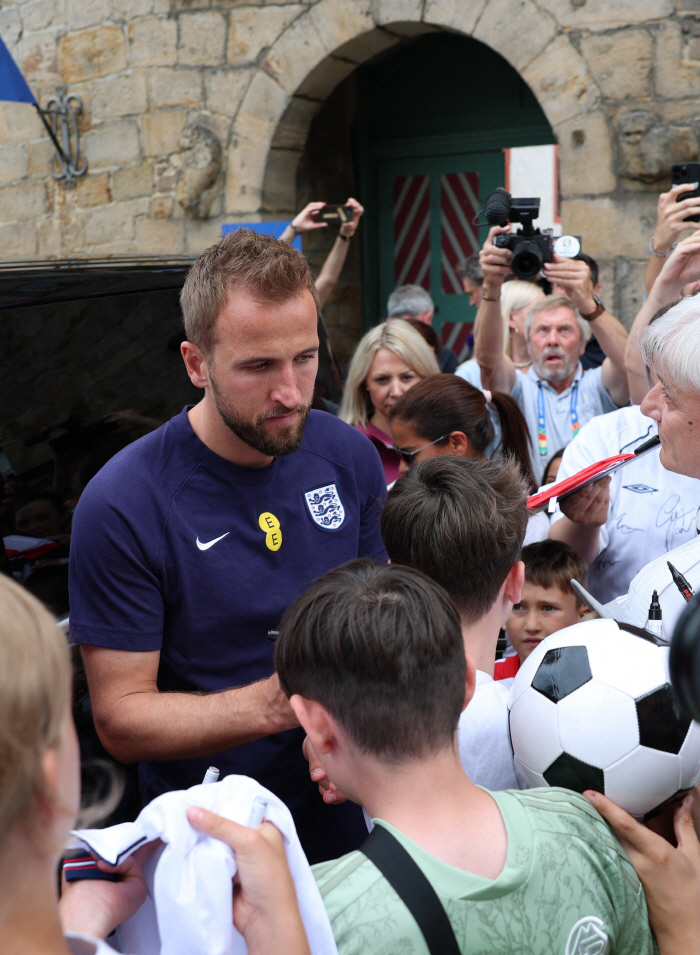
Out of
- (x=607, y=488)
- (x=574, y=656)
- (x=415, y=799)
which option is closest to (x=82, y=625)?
(x=415, y=799)

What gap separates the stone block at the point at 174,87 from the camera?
6859mm

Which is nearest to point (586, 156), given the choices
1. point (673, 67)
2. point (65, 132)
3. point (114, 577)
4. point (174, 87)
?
point (673, 67)

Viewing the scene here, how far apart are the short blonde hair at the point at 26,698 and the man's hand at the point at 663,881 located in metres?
0.83

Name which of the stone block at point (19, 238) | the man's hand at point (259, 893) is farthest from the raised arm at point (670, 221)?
the stone block at point (19, 238)

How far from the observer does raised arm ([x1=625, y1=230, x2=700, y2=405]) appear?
3.02m

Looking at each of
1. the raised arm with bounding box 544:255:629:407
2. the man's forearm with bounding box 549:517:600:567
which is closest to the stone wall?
the raised arm with bounding box 544:255:629:407

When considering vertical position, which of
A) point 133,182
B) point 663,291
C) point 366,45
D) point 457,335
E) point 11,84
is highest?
point 366,45

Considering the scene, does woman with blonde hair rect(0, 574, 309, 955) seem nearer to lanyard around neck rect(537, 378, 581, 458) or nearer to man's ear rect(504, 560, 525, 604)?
man's ear rect(504, 560, 525, 604)

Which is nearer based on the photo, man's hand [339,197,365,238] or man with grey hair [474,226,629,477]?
man with grey hair [474,226,629,477]

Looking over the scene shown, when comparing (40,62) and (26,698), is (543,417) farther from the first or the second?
(40,62)

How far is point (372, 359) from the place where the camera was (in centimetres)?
397

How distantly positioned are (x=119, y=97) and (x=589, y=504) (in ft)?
20.2

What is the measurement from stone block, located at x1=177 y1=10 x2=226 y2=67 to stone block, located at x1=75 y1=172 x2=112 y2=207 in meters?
1.19

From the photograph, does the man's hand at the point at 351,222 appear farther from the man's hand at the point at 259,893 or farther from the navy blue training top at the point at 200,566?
the man's hand at the point at 259,893
